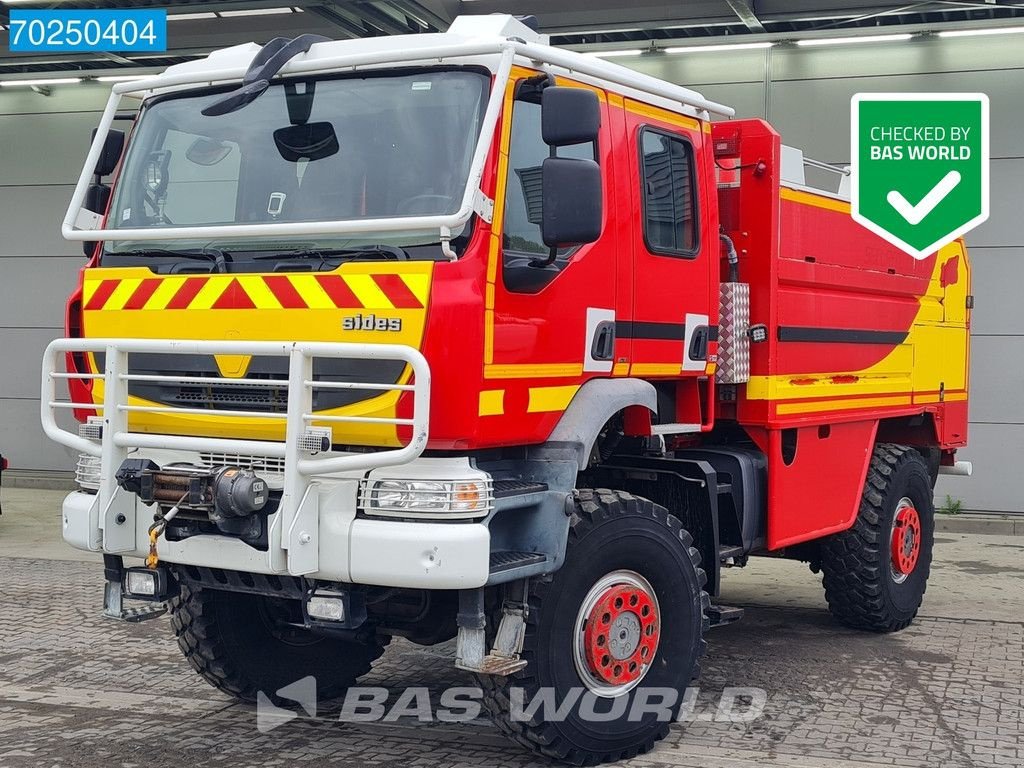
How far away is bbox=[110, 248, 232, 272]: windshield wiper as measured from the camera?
17.9 feet

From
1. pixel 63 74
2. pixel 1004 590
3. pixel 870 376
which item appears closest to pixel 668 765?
pixel 870 376

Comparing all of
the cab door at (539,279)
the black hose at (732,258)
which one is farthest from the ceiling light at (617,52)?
the cab door at (539,279)

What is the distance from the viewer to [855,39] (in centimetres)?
1393

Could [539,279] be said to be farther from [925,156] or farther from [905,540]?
[925,156]

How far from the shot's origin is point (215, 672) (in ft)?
20.7

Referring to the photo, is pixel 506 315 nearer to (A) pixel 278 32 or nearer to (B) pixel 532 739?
(B) pixel 532 739

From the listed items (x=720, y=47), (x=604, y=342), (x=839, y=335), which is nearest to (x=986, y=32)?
(x=720, y=47)

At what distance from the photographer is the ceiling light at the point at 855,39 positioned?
13.8m

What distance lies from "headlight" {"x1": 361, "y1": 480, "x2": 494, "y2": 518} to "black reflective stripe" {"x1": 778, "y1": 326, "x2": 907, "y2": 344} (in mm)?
2603

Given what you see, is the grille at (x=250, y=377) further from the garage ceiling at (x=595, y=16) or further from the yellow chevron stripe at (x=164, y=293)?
the garage ceiling at (x=595, y=16)

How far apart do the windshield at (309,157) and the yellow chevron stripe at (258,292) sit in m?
0.16

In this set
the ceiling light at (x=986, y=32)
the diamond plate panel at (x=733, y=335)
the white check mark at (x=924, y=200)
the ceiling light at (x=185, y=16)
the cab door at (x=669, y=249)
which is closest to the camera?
the cab door at (x=669, y=249)

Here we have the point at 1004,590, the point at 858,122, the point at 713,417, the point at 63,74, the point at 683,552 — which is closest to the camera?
the point at 683,552

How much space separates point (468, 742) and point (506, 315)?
2.05 metres
